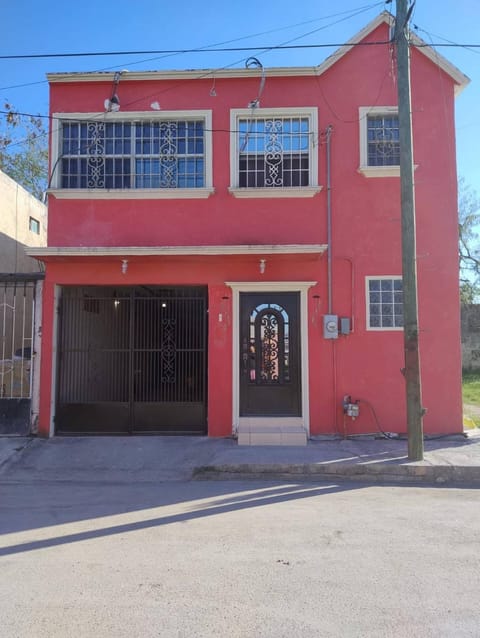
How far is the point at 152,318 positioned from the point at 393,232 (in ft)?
16.2

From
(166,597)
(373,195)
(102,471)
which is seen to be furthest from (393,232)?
(166,597)

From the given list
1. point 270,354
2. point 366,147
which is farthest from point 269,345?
point 366,147

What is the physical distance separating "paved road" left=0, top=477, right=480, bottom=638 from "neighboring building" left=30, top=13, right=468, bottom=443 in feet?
8.97

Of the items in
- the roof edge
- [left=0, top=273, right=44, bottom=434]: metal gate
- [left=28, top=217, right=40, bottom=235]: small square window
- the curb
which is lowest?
the curb

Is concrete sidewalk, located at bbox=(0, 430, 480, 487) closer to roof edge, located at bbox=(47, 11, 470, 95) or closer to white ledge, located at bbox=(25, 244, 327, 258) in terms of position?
white ledge, located at bbox=(25, 244, 327, 258)

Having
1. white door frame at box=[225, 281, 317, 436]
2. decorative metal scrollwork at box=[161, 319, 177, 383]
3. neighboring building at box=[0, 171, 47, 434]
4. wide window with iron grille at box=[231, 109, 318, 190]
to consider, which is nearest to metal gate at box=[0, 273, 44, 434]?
neighboring building at box=[0, 171, 47, 434]

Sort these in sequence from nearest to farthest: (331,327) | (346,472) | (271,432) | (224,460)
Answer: (346,472)
(224,460)
(271,432)
(331,327)

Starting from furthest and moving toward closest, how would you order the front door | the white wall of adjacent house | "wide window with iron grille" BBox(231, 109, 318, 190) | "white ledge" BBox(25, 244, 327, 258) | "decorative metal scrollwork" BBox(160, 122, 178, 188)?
the white wall of adjacent house < "decorative metal scrollwork" BBox(160, 122, 178, 188) < "wide window with iron grille" BBox(231, 109, 318, 190) < the front door < "white ledge" BBox(25, 244, 327, 258)

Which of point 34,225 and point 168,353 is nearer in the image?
point 168,353

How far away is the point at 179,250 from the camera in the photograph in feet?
26.2

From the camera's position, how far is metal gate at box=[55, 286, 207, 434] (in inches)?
339

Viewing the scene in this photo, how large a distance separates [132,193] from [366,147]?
15.1 ft

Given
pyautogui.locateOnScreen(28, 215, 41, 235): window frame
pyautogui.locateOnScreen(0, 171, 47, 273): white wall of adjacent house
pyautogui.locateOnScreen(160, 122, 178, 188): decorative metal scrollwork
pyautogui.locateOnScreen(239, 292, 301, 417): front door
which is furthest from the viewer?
pyautogui.locateOnScreen(28, 215, 41, 235): window frame

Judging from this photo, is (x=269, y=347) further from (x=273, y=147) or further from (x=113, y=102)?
(x=113, y=102)
